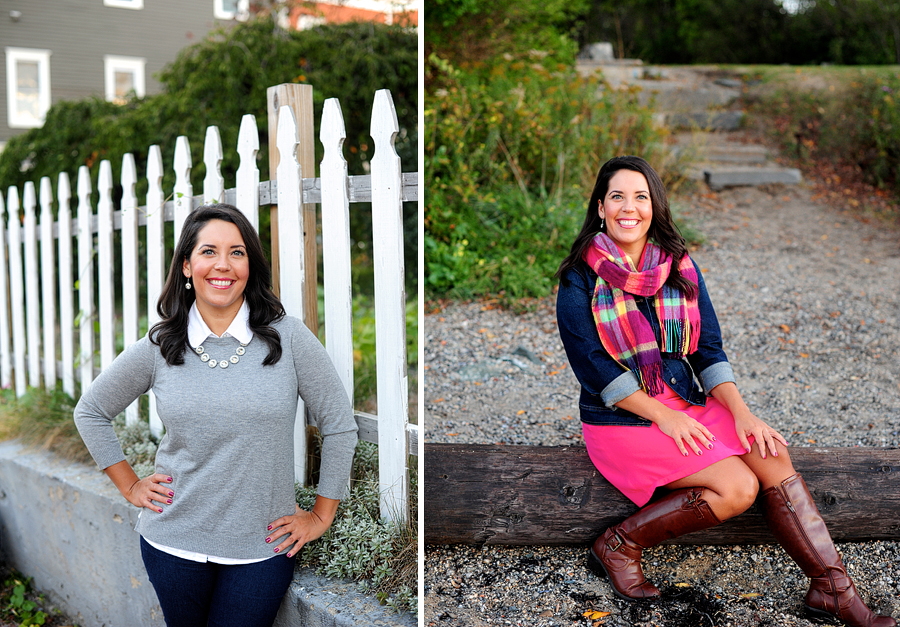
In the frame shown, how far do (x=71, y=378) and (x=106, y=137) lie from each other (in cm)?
417

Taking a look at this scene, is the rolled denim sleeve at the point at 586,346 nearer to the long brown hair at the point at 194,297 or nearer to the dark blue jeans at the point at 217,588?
the long brown hair at the point at 194,297

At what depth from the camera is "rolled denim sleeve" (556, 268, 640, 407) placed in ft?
8.25

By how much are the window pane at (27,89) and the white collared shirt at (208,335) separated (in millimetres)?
16067

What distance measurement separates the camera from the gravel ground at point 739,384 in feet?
8.40

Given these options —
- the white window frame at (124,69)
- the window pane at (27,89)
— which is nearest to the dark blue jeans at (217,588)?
the white window frame at (124,69)

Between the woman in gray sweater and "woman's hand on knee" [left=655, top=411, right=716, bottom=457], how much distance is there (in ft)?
3.52

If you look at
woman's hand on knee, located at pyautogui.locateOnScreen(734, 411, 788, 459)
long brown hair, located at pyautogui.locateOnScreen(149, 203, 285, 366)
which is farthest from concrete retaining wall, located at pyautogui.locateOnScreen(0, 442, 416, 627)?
woman's hand on knee, located at pyautogui.locateOnScreen(734, 411, 788, 459)

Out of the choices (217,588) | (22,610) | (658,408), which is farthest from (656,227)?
(22,610)

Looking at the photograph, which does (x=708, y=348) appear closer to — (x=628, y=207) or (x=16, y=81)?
(x=628, y=207)

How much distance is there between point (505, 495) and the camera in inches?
105

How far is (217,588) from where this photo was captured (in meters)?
2.14

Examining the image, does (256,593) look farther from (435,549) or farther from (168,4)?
(168,4)

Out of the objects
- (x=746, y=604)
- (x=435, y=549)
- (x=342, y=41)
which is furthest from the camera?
(x=342, y=41)

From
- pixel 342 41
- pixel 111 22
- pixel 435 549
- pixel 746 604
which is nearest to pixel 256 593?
pixel 435 549
